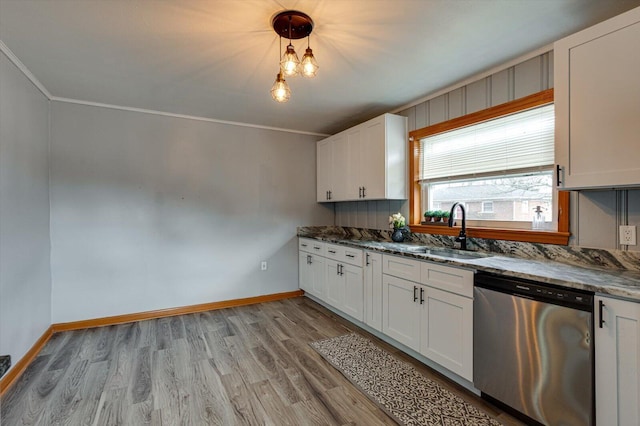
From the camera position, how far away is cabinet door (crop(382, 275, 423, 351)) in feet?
8.02

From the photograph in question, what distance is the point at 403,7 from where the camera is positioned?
175 centimetres

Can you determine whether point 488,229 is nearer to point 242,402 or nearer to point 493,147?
point 493,147

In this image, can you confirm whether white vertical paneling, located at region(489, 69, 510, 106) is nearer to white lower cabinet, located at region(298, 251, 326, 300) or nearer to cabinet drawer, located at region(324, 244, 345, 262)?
cabinet drawer, located at region(324, 244, 345, 262)

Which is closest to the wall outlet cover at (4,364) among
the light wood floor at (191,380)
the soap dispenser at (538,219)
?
the light wood floor at (191,380)

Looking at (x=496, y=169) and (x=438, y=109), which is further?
(x=438, y=109)

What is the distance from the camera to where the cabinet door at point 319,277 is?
12.4 feet

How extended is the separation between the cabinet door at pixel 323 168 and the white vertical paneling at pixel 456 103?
5.66 feet

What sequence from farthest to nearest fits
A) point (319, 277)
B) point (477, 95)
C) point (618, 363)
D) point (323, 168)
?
point (323, 168) → point (319, 277) → point (477, 95) → point (618, 363)

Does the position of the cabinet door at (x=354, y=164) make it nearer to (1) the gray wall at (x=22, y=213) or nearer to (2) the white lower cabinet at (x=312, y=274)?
(2) the white lower cabinet at (x=312, y=274)

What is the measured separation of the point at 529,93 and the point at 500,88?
0.82ft

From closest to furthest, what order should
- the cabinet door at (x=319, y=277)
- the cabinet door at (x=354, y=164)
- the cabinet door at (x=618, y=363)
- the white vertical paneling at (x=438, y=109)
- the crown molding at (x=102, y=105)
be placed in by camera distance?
1. the cabinet door at (x=618, y=363)
2. the crown molding at (x=102, y=105)
3. the white vertical paneling at (x=438, y=109)
4. the cabinet door at (x=354, y=164)
5. the cabinet door at (x=319, y=277)

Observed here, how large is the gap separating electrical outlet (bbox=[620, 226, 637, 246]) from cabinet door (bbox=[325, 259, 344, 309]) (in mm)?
2313

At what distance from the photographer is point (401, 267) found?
259 centimetres

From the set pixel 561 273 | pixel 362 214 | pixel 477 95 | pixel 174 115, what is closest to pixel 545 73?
pixel 477 95
